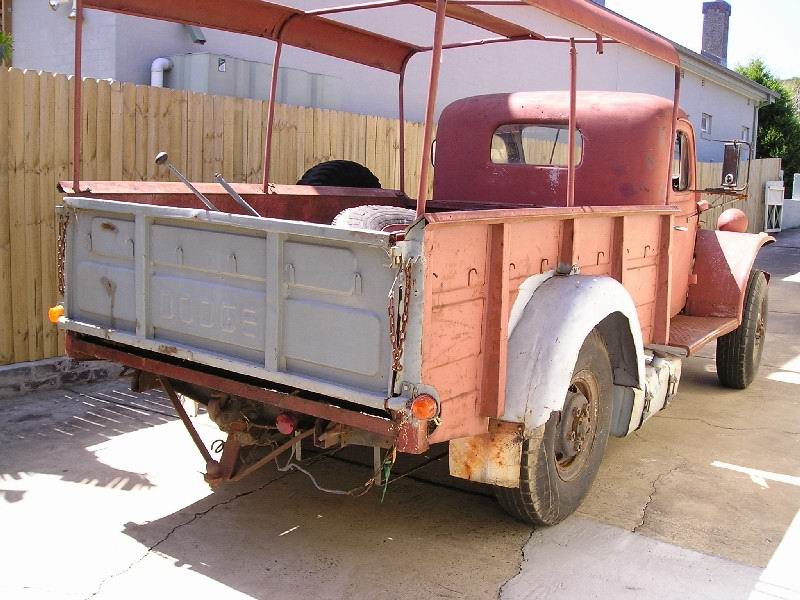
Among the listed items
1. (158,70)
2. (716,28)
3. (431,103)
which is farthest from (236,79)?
(716,28)

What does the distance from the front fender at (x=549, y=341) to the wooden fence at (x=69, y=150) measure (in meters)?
4.11

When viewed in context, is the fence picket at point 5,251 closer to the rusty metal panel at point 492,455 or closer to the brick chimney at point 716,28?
the rusty metal panel at point 492,455

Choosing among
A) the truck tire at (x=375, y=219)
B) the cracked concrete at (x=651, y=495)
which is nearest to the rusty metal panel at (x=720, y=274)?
the cracked concrete at (x=651, y=495)

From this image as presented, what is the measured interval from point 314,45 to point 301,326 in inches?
113

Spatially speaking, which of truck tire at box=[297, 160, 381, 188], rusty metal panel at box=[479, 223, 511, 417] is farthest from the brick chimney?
rusty metal panel at box=[479, 223, 511, 417]

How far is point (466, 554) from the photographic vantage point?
4.02 meters

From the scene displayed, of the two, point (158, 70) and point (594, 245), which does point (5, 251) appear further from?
point (594, 245)

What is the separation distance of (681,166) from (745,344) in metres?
1.64

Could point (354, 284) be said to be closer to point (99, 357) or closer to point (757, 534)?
point (99, 357)

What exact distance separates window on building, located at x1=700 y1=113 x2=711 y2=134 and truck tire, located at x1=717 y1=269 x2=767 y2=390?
63.0 feet

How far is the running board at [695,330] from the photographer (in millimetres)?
5656

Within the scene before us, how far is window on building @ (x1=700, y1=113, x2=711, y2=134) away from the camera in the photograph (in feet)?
81.9

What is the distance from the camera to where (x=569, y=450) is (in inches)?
172

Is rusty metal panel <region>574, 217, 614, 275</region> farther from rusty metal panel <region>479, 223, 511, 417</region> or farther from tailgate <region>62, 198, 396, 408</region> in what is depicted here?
tailgate <region>62, 198, 396, 408</region>
